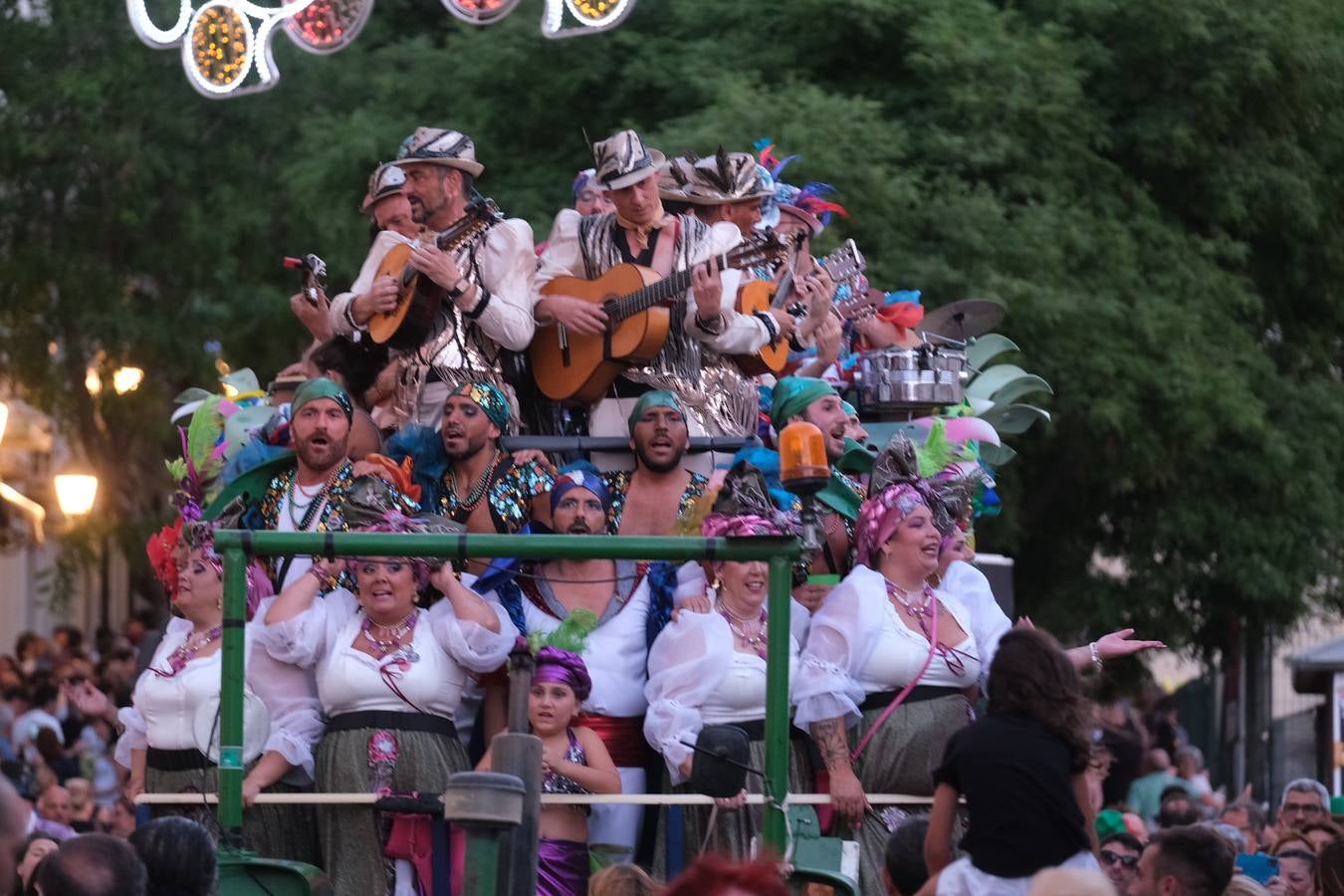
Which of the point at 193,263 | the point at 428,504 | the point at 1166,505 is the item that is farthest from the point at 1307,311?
the point at 428,504

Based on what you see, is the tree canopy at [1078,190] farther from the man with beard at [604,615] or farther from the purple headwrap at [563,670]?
the purple headwrap at [563,670]

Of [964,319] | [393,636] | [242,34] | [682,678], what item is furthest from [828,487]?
[242,34]

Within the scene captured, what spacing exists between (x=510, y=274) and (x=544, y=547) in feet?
8.10

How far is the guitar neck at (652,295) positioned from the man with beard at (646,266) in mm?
45

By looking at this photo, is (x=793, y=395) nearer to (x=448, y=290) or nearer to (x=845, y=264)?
(x=845, y=264)

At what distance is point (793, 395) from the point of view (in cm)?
914

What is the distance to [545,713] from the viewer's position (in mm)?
7602

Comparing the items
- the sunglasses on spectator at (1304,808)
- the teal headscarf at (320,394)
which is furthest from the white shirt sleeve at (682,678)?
the sunglasses on spectator at (1304,808)

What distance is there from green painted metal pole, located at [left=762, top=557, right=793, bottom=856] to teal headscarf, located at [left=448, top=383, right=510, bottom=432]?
220 cm

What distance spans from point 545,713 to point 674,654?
446 millimetres

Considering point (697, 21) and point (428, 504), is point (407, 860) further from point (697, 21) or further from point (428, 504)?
point (697, 21)

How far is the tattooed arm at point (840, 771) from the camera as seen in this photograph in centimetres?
767

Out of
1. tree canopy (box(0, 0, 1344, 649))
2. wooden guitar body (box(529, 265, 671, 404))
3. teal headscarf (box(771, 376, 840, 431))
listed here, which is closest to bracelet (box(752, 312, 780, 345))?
teal headscarf (box(771, 376, 840, 431))

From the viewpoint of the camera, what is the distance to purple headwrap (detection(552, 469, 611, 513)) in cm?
825
